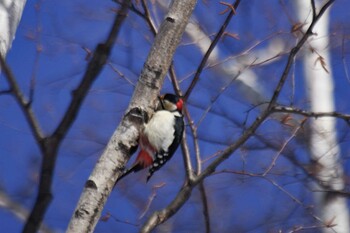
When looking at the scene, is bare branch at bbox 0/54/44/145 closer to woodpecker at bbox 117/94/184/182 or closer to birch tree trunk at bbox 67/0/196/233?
birch tree trunk at bbox 67/0/196/233

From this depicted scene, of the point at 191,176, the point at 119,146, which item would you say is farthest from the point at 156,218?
the point at 119,146

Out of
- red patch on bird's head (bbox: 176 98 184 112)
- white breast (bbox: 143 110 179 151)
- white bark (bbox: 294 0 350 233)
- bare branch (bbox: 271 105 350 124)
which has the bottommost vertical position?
bare branch (bbox: 271 105 350 124)

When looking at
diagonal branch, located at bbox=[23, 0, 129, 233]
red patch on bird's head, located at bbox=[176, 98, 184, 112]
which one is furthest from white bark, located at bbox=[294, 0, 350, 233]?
diagonal branch, located at bbox=[23, 0, 129, 233]

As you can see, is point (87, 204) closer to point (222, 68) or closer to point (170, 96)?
point (170, 96)

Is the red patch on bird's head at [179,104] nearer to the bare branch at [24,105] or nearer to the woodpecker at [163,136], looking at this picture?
the woodpecker at [163,136]

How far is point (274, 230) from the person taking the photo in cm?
300

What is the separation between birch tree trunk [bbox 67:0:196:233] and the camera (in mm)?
1373

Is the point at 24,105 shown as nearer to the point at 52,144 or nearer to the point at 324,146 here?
the point at 52,144

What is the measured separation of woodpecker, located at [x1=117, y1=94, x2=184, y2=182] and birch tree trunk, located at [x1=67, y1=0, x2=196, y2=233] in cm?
19

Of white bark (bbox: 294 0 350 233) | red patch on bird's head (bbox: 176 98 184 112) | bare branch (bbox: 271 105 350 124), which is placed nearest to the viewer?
bare branch (bbox: 271 105 350 124)

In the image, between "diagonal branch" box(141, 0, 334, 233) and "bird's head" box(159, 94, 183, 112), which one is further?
"bird's head" box(159, 94, 183, 112)

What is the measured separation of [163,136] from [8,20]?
65cm

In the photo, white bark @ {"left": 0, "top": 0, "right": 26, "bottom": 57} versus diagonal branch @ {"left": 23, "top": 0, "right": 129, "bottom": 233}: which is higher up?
white bark @ {"left": 0, "top": 0, "right": 26, "bottom": 57}

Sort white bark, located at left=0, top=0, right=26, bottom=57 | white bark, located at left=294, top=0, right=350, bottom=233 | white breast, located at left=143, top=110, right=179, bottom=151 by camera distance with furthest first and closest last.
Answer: white bark, located at left=294, top=0, right=350, bottom=233
white breast, located at left=143, top=110, right=179, bottom=151
white bark, located at left=0, top=0, right=26, bottom=57
